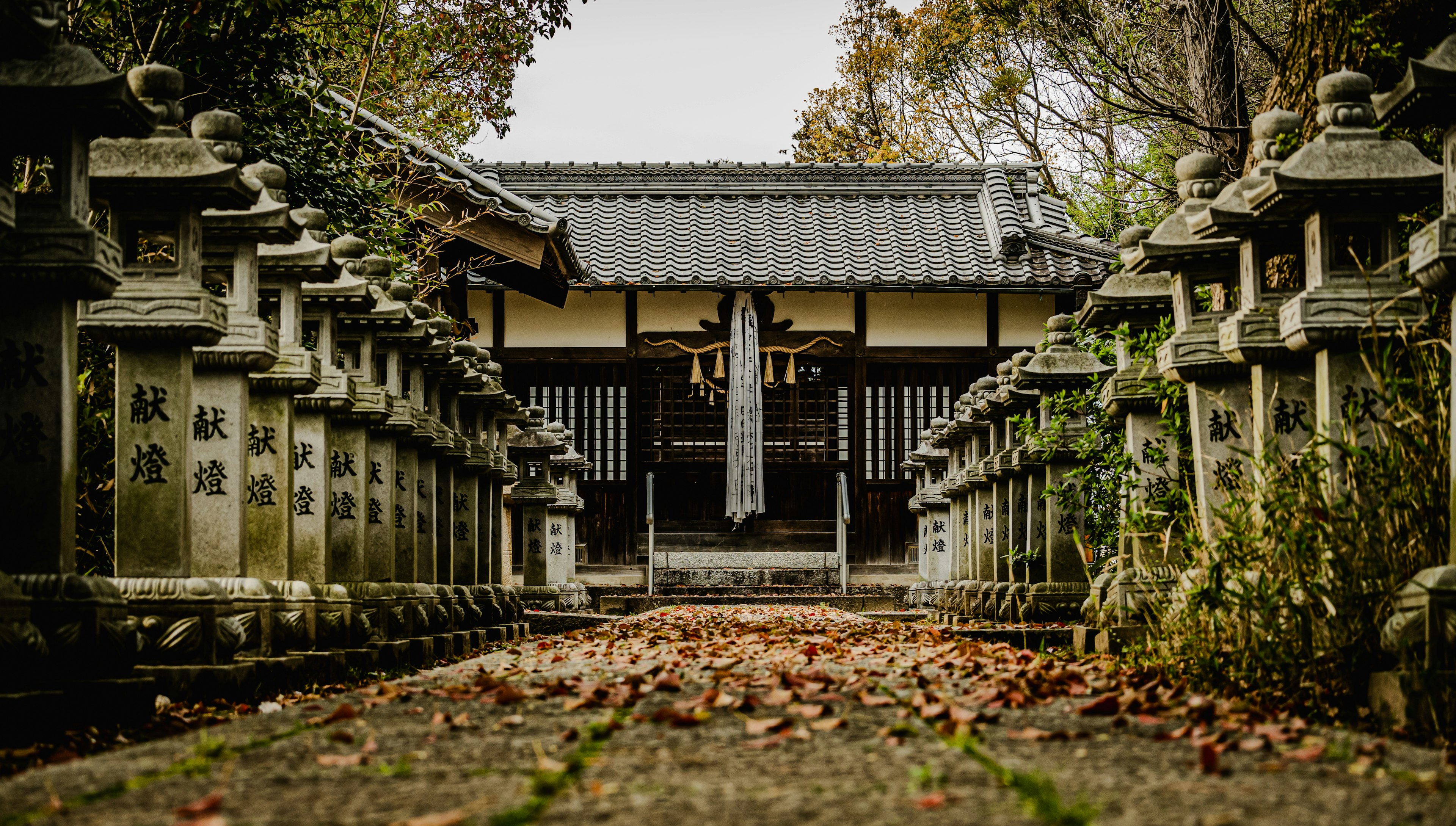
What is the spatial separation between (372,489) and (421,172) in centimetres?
593

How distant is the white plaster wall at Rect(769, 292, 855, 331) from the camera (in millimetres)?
22969

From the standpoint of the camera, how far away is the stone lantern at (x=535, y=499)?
16953mm

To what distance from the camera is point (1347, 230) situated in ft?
21.0

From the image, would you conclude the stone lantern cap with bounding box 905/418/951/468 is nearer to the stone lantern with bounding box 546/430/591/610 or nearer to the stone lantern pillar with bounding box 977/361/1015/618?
the stone lantern pillar with bounding box 977/361/1015/618

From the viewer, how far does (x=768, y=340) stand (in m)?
22.8

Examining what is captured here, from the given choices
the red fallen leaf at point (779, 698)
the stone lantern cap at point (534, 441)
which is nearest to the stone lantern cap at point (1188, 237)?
the red fallen leaf at point (779, 698)

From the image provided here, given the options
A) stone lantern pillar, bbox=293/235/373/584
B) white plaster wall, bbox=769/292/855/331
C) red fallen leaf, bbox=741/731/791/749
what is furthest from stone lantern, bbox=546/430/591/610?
red fallen leaf, bbox=741/731/791/749

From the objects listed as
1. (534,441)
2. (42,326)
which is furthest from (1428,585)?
(534,441)

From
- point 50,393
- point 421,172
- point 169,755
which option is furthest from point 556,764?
point 421,172

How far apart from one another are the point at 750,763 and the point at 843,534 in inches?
712

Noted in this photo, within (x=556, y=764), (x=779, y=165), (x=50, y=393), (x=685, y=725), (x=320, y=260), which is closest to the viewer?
(x=556, y=764)

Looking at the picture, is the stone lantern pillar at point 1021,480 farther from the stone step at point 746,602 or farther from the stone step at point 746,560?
the stone step at point 746,560

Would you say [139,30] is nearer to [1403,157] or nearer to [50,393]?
[50,393]

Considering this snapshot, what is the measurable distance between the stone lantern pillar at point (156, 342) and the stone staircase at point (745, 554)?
50.1 ft
